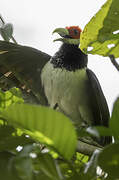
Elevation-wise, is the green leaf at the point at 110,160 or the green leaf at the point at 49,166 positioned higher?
the green leaf at the point at 49,166

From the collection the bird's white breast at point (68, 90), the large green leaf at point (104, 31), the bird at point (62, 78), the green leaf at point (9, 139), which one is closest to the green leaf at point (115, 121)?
the green leaf at point (9, 139)

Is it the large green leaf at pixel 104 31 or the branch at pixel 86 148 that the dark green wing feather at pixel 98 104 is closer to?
the branch at pixel 86 148

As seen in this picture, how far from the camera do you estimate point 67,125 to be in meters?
0.28

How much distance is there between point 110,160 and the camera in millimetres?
338

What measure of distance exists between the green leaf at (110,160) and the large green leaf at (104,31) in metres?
0.29

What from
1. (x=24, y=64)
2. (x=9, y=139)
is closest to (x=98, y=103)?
(x=24, y=64)

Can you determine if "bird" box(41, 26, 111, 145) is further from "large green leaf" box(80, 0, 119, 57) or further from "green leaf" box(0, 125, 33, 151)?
"green leaf" box(0, 125, 33, 151)

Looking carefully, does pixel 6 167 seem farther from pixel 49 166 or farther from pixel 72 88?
pixel 72 88

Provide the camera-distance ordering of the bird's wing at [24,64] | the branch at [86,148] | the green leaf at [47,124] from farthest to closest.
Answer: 1. the bird's wing at [24,64]
2. the branch at [86,148]
3. the green leaf at [47,124]

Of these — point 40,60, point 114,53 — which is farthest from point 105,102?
point 114,53

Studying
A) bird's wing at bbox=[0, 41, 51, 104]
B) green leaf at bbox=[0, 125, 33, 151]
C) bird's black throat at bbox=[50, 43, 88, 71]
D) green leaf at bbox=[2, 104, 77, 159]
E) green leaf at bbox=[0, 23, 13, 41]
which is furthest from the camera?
bird's black throat at bbox=[50, 43, 88, 71]

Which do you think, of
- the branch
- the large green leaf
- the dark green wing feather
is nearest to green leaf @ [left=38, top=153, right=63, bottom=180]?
the large green leaf

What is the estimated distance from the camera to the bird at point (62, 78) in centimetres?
164

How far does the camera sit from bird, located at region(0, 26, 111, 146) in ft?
5.39
